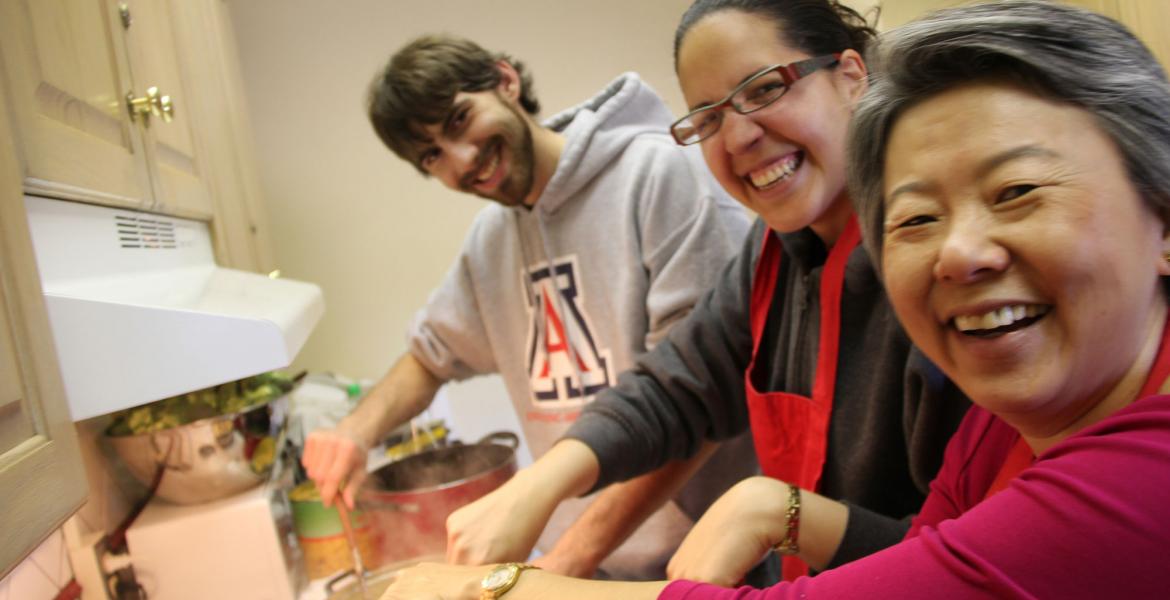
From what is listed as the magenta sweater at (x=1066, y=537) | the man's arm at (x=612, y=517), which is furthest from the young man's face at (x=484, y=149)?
the magenta sweater at (x=1066, y=537)

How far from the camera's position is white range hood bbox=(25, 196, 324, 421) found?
767mm

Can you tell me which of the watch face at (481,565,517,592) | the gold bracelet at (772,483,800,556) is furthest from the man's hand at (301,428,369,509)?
the gold bracelet at (772,483,800,556)

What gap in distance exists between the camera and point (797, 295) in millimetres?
920

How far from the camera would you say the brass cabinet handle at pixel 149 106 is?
108 cm

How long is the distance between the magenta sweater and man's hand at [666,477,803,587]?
0.73 ft

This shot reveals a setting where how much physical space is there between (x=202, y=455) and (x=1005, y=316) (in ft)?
3.68

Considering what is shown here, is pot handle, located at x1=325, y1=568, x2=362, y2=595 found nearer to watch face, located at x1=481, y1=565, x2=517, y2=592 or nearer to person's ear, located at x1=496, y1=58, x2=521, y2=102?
watch face, located at x1=481, y1=565, x2=517, y2=592

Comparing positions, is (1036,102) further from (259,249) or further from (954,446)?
(259,249)

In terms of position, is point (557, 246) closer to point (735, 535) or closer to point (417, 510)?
point (417, 510)

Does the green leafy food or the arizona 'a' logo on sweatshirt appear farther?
the arizona 'a' logo on sweatshirt

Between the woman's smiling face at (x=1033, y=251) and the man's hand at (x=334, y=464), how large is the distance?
1.02 meters

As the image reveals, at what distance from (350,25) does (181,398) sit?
61.5 inches

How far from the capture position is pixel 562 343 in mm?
1447

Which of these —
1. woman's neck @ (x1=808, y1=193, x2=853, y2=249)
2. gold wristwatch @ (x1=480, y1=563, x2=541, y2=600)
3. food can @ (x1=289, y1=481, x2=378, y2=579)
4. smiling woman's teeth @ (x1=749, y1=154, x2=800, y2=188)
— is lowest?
food can @ (x1=289, y1=481, x2=378, y2=579)
